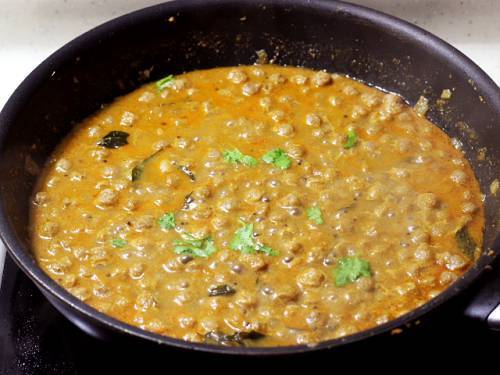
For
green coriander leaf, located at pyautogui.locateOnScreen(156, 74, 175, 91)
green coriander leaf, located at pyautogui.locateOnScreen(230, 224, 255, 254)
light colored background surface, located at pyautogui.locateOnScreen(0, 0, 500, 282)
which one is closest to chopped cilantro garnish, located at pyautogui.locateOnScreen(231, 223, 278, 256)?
green coriander leaf, located at pyautogui.locateOnScreen(230, 224, 255, 254)

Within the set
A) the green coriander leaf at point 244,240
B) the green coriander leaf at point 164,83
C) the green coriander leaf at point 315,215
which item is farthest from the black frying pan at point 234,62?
the green coriander leaf at point 244,240

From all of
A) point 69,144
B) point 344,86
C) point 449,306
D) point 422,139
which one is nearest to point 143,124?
point 69,144

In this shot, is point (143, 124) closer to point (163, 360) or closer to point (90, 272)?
point (90, 272)

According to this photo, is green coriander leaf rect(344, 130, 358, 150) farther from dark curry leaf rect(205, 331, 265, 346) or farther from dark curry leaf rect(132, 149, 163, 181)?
dark curry leaf rect(205, 331, 265, 346)

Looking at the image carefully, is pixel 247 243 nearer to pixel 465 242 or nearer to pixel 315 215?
pixel 315 215

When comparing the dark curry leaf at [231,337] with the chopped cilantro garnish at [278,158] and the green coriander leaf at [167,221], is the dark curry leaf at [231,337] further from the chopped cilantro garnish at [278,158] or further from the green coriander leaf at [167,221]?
the chopped cilantro garnish at [278,158]

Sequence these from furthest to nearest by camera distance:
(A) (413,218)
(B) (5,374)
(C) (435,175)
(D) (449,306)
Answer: (C) (435,175) < (A) (413,218) < (B) (5,374) < (D) (449,306)

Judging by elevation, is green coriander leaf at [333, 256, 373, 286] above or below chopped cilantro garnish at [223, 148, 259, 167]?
below
